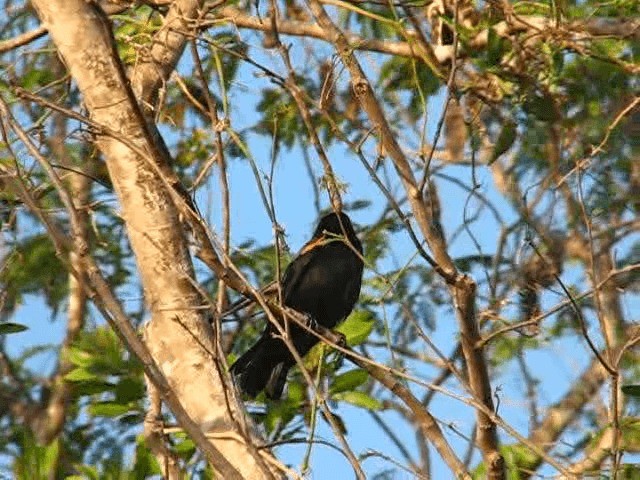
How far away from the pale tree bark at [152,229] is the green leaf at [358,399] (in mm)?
1519

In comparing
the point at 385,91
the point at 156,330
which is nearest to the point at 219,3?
the point at 156,330

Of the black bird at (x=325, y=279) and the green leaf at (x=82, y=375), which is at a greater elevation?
the black bird at (x=325, y=279)

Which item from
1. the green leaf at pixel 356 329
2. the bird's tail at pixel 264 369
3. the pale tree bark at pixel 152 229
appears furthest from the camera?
the bird's tail at pixel 264 369

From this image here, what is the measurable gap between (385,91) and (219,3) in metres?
2.62

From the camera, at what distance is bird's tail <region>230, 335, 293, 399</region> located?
19.0ft

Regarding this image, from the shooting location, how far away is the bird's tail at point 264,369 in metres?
5.80

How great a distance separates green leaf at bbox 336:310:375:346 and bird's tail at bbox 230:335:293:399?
0.32m

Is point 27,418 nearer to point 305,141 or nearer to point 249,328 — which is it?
point 249,328

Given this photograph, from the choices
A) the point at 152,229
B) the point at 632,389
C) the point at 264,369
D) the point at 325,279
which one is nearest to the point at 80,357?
the point at 264,369

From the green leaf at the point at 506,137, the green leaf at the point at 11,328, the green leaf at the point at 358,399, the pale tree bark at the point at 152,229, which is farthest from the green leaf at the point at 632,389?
the green leaf at the point at 506,137

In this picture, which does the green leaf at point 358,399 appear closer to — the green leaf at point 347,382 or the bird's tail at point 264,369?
the green leaf at point 347,382

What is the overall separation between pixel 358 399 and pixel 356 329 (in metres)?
0.39

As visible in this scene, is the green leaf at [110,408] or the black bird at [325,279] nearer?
the green leaf at [110,408]

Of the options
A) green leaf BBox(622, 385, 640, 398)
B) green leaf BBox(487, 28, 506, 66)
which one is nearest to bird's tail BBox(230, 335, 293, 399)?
green leaf BBox(487, 28, 506, 66)
